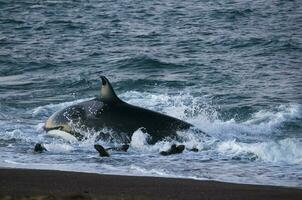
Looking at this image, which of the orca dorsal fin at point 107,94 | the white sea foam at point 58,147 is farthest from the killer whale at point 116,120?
the white sea foam at point 58,147

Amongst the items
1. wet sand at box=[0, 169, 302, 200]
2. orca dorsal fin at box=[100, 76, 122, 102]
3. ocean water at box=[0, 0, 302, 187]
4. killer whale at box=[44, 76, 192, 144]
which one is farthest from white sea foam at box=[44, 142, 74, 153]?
wet sand at box=[0, 169, 302, 200]

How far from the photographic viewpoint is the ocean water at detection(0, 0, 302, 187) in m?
13.4

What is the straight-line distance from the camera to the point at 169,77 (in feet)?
81.9

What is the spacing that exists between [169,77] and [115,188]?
1502 centimetres

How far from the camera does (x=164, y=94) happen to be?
71.5 ft

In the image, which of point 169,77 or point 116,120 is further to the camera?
point 169,77

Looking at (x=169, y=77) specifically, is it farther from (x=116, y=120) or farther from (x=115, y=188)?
(x=115, y=188)

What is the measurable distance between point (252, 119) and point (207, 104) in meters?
2.17

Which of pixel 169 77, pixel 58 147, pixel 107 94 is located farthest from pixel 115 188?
pixel 169 77

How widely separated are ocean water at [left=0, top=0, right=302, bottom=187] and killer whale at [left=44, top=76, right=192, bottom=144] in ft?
0.75

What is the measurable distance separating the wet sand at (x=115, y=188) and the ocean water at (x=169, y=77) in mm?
1059

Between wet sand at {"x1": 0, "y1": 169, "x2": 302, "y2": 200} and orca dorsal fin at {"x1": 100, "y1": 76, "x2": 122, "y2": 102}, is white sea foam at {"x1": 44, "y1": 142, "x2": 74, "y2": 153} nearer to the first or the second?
orca dorsal fin at {"x1": 100, "y1": 76, "x2": 122, "y2": 102}

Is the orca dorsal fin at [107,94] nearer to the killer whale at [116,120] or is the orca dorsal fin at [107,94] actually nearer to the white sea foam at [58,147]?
the killer whale at [116,120]

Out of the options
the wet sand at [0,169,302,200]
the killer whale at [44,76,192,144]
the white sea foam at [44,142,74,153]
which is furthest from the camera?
the killer whale at [44,76,192,144]
